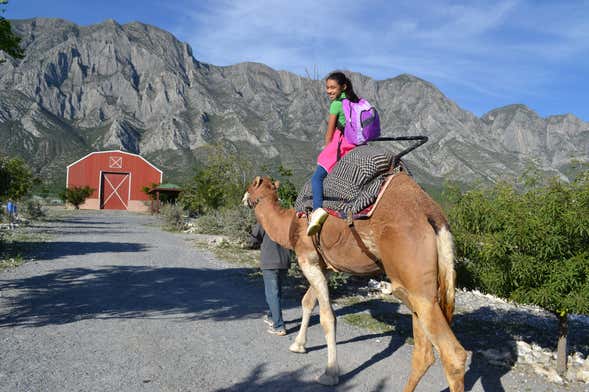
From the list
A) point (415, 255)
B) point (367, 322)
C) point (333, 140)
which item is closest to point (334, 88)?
point (333, 140)

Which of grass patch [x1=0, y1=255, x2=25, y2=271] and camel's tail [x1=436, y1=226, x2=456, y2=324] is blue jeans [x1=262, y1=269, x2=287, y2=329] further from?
grass patch [x1=0, y1=255, x2=25, y2=271]

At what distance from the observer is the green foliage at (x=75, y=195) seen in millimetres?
51438

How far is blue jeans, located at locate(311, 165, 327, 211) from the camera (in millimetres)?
4352

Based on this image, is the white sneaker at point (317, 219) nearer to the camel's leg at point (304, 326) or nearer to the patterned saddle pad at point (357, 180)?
the patterned saddle pad at point (357, 180)

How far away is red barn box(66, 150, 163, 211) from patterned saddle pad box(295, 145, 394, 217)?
56713mm

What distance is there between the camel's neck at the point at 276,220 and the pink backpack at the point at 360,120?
48.9 inches

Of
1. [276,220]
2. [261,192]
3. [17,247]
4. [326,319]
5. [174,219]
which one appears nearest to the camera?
[326,319]

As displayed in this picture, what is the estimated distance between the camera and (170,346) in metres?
5.71

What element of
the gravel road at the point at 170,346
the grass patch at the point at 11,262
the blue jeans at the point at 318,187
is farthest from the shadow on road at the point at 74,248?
the blue jeans at the point at 318,187

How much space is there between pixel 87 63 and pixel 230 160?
163798 mm

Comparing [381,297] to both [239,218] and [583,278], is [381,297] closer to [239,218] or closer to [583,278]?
[583,278]

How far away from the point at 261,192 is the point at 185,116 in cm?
14951

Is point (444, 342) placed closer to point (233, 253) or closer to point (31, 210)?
point (233, 253)

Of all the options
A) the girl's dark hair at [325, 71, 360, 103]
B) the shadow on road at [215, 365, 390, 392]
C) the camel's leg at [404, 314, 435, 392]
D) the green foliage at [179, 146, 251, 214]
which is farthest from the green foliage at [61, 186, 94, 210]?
the camel's leg at [404, 314, 435, 392]
